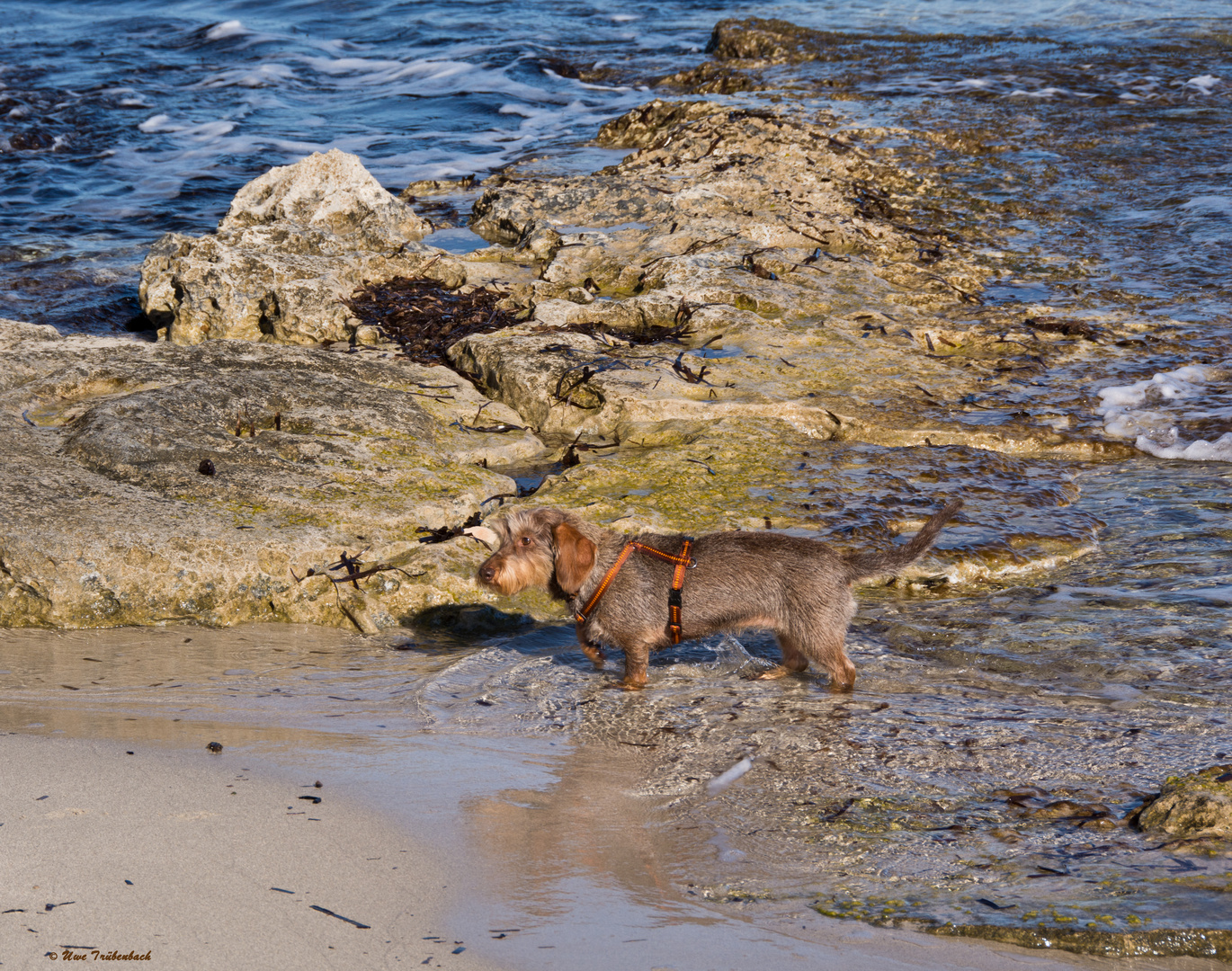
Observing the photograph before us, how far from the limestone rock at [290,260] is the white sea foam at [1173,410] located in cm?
584

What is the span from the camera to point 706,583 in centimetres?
521

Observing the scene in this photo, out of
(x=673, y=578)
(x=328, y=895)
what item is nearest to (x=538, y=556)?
(x=673, y=578)

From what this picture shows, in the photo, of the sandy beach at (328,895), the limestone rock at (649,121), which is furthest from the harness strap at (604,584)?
the limestone rock at (649,121)

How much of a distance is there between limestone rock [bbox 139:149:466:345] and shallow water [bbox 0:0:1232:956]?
46.6 inches

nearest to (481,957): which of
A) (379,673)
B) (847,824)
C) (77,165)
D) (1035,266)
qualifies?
(847,824)

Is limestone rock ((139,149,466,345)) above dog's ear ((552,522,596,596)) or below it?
above

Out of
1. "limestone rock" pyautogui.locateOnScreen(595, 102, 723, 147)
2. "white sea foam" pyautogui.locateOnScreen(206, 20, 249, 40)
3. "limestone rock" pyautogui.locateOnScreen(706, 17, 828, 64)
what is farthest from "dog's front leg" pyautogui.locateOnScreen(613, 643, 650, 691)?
"white sea foam" pyautogui.locateOnScreen(206, 20, 249, 40)

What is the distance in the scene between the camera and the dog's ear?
17.0 feet

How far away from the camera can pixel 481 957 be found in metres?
2.78

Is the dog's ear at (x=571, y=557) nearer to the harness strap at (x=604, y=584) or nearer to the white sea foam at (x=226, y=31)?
the harness strap at (x=604, y=584)

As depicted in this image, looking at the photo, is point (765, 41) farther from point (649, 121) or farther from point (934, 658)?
point (934, 658)

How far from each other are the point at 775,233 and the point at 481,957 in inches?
351

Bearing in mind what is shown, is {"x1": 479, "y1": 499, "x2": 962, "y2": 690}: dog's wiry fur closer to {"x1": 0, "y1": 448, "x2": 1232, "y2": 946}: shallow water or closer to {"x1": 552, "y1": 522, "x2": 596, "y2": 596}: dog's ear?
{"x1": 552, "y1": 522, "x2": 596, "y2": 596}: dog's ear

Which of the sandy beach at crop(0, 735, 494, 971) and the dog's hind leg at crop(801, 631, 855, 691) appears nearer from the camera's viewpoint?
the sandy beach at crop(0, 735, 494, 971)
